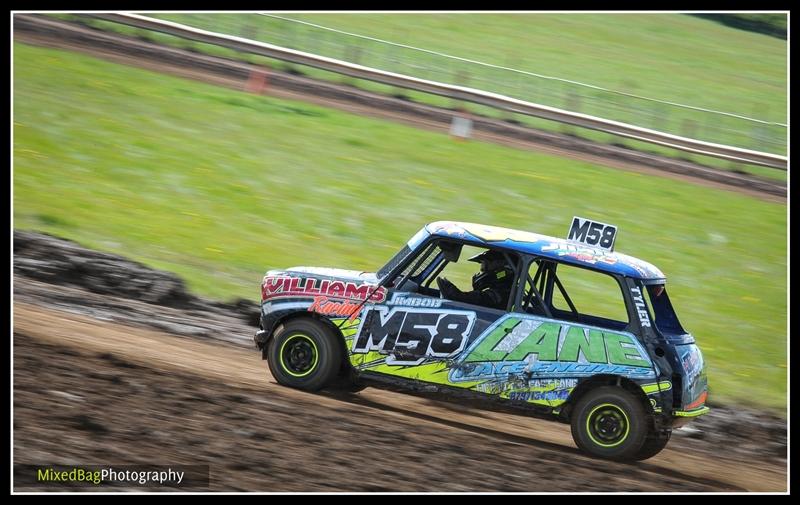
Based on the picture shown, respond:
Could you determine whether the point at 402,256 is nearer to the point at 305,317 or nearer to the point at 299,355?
the point at 305,317

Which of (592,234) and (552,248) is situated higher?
(592,234)

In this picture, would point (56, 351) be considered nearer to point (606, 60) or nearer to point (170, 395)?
point (170, 395)

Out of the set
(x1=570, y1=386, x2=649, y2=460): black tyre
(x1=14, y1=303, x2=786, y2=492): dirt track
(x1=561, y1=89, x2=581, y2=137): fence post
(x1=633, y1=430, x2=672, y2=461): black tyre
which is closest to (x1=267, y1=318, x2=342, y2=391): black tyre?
(x1=14, y1=303, x2=786, y2=492): dirt track

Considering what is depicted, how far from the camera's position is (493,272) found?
870 centimetres

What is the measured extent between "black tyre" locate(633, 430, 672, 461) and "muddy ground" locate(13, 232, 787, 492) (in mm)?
Result: 136

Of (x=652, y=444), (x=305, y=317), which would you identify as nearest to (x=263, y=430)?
(x=305, y=317)

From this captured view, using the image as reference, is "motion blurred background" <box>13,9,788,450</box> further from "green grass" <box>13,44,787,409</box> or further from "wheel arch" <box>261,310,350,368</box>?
"wheel arch" <box>261,310,350,368</box>

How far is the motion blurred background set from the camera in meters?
13.8

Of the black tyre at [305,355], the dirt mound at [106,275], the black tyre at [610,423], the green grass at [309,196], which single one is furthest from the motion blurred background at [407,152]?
the black tyre at [610,423]

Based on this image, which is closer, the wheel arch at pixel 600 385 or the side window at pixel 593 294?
the wheel arch at pixel 600 385

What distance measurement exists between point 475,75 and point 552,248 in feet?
43.6

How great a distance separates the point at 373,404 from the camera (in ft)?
30.2

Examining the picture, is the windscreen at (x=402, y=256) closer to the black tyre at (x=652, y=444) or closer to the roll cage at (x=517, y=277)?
the roll cage at (x=517, y=277)

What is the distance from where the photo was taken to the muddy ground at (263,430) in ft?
24.2
